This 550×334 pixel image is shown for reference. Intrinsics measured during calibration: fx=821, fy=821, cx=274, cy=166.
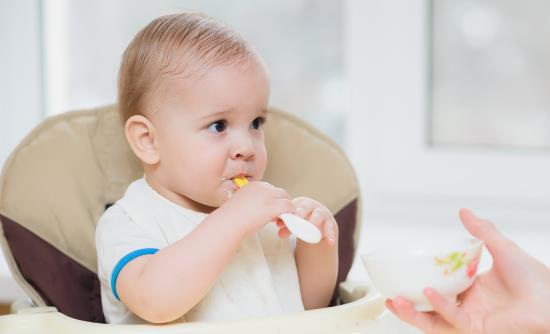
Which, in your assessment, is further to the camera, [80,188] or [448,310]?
[80,188]

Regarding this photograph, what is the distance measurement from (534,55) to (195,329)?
3.66 feet

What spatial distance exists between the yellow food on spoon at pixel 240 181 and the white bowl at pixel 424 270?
0.79 feet

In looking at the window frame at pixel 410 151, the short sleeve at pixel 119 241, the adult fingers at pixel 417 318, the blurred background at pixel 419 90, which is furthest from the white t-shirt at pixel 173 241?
the window frame at pixel 410 151

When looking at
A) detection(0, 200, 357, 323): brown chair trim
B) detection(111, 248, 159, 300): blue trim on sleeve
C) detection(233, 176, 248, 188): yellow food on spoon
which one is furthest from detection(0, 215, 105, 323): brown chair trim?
detection(233, 176, 248, 188): yellow food on spoon

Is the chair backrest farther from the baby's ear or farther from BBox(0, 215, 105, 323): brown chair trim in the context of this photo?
the baby's ear

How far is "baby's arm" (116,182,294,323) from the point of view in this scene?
3.14 ft

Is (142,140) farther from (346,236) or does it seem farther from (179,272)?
(346,236)

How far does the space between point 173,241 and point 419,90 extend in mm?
850

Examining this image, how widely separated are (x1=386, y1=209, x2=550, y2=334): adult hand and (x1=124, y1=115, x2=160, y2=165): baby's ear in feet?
1.31

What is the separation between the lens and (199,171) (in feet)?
3.56

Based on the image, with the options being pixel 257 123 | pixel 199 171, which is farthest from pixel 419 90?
pixel 199 171

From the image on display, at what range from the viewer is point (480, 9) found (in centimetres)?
A: 175

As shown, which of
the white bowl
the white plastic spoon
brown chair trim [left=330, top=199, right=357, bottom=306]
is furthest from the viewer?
brown chair trim [left=330, top=199, right=357, bottom=306]

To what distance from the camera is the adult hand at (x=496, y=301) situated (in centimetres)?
92
